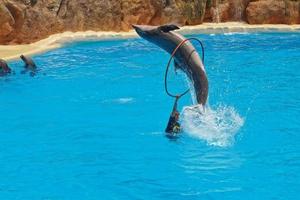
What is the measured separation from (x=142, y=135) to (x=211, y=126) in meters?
1.27

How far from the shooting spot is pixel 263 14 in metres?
25.2

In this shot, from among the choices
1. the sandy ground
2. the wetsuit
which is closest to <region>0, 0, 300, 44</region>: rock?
the sandy ground

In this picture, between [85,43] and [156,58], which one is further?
[85,43]

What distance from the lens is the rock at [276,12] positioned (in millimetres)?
25016

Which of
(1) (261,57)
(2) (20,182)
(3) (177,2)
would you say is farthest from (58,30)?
(2) (20,182)

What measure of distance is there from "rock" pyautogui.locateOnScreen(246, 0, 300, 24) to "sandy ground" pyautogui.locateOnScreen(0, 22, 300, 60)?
2.03ft

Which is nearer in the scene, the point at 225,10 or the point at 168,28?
the point at 168,28

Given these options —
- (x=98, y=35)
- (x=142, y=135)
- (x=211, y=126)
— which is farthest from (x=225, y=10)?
(x=142, y=135)

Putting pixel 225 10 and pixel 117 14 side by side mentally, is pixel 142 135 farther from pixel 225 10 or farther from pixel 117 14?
pixel 225 10

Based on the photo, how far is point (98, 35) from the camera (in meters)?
22.2

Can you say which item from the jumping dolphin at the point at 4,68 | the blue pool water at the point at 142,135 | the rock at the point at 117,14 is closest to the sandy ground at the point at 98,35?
the rock at the point at 117,14

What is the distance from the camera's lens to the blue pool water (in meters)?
7.70

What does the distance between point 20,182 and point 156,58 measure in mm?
10311

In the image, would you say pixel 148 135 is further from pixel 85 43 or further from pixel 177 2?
pixel 177 2
